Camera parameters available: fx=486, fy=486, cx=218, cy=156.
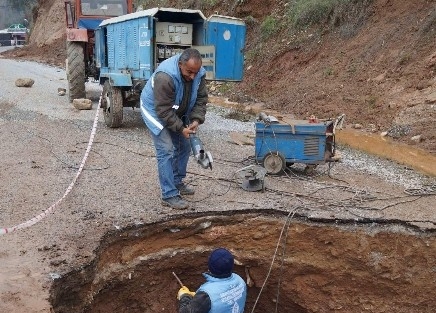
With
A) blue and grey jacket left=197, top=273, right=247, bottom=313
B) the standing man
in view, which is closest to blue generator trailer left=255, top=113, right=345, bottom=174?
the standing man

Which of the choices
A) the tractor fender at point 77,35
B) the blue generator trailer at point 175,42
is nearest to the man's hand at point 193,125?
the blue generator trailer at point 175,42

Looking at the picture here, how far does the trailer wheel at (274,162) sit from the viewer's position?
6.75m

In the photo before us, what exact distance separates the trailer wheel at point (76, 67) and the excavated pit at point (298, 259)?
24.8 ft

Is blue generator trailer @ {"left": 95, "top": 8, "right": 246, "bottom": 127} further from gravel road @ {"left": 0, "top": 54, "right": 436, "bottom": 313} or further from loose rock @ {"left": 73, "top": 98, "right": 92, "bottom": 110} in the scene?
loose rock @ {"left": 73, "top": 98, "right": 92, "bottom": 110}

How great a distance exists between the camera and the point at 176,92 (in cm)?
493

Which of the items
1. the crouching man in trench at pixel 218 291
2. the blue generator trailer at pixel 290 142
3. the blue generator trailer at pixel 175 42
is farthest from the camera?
the blue generator trailer at pixel 175 42

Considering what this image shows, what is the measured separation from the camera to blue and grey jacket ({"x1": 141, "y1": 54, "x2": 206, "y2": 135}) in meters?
4.84

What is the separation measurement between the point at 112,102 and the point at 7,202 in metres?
4.08

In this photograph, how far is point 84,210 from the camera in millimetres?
5164

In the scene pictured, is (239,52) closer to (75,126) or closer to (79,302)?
(75,126)

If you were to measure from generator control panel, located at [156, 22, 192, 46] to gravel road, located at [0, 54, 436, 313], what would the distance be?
70.3 inches

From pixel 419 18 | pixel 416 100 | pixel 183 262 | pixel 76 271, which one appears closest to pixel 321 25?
pixel 419 18

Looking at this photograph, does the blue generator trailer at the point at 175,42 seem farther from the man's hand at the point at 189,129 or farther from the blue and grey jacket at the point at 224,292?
the blue and grey jacket at the point at 224,292

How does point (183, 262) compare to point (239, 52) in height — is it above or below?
below
